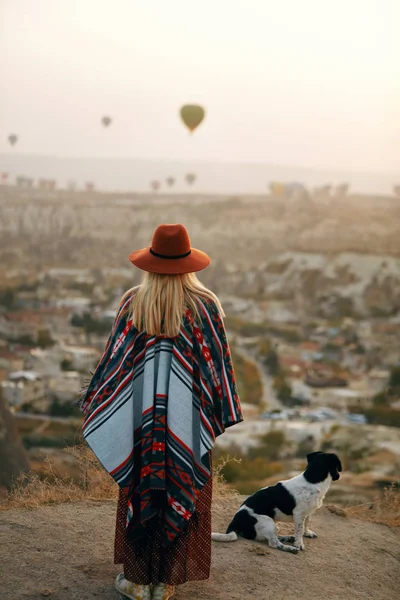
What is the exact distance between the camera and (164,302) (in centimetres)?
254

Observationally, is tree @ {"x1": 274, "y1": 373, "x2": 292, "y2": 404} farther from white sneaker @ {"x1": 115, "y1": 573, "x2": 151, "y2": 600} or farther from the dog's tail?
white sneaker @ {"x1": 115, "y1": 573, "x2": 151, "y2": 600}

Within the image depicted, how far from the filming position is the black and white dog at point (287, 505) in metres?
3.15

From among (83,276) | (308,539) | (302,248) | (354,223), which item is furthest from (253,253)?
(308,539)

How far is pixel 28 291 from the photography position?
60.9 metres

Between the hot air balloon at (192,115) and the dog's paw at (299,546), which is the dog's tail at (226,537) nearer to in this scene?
the dog's paw at (299,546)

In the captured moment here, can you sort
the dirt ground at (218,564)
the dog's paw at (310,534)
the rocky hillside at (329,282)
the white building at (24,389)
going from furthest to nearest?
the rocky hillside at (329,282), the white building at (24,389), the dog's paw at (310,534), the dirt ground at (218,564)

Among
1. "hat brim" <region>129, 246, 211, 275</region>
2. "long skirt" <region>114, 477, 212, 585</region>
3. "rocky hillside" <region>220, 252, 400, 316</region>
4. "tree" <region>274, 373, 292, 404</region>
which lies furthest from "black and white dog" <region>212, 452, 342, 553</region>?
"rocky hillside" <region>220, 252, 400, 316</region>

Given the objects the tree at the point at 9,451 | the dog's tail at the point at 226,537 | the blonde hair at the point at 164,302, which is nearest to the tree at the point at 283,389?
the tree at the point at 9,451

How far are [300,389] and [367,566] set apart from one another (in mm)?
37977

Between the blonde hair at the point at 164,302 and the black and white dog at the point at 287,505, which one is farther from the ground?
the blonde hair at the point at 164,302

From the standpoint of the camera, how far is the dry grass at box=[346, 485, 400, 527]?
4.08m

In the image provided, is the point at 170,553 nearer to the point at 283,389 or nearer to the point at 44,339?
the point at 283,389

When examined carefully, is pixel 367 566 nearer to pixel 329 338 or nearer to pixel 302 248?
pixel 329 338

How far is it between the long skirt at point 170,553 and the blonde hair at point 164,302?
24.0 inches
